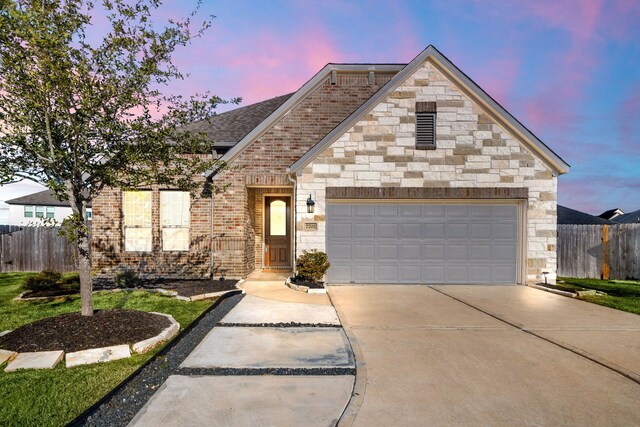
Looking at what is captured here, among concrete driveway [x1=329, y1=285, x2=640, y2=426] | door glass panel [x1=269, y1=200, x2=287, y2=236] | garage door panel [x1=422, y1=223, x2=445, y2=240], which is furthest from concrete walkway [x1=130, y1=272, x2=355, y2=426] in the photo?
door glass panel [x1=269, y1=200, x2=287, y2=236]

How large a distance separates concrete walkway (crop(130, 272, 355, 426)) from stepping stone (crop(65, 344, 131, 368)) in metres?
0.98

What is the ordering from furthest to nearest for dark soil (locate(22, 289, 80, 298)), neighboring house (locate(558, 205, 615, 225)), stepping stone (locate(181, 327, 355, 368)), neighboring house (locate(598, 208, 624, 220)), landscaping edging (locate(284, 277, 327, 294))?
neighboring house (locate(598, 208, 624, 220)), neighboring house (locate(558, 205, 615, 225)), landscaping edging (locate(284, 277, 327, 294)), dark soil (locate(22, 289, 80, 298)), stepping stone (locate(181, 327, 355, 368))

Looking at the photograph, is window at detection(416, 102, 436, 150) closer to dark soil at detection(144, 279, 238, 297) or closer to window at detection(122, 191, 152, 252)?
dark soil at detection(144, 279, 238, 297)

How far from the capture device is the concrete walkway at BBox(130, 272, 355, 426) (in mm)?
3314

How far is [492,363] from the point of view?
4.63 metres

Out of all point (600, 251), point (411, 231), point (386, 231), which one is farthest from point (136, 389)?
point (600, 251)

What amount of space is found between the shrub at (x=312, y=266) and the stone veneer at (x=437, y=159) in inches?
20.2

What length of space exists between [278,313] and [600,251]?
13006 mm

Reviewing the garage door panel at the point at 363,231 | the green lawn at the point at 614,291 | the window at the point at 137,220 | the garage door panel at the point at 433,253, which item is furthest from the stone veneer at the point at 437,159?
the window at the point at 137,220

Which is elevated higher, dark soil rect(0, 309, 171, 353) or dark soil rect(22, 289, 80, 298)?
dark soil rect(0, 309, 171, 353)

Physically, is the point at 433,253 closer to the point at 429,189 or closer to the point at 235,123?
the point at 429,189

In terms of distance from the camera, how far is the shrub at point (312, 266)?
10180mm

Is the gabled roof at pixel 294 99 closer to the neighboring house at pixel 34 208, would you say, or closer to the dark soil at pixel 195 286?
the dark soil at pixel 195 286

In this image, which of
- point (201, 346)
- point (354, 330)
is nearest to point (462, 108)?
point (354, 330)
